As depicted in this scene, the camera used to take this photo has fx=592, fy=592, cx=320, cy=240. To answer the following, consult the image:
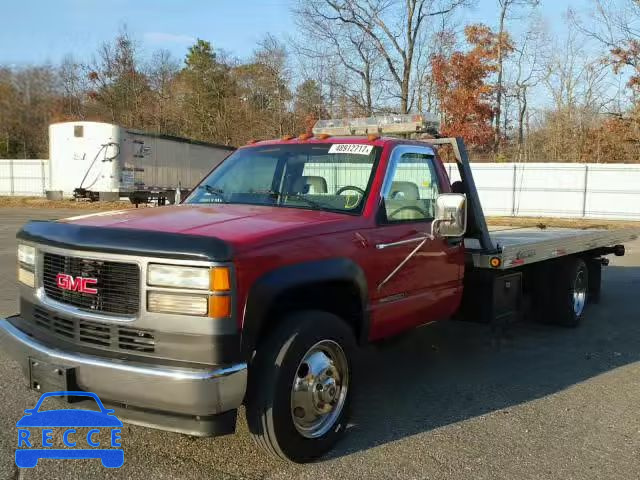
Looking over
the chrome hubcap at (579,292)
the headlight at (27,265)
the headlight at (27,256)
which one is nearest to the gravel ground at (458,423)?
the chrome hubcap at (579,292)

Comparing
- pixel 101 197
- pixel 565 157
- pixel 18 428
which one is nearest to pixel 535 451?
pixel 18 428

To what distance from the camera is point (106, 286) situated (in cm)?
318

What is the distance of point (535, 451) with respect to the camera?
12.4 ft

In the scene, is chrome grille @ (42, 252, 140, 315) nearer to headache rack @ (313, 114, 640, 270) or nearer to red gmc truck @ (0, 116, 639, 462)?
red gmc truck @ (0, 116, 639, 462)

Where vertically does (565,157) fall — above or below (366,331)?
above

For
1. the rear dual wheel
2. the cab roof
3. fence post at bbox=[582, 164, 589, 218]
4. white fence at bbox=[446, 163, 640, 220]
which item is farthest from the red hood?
fence post at bbox=[582, 164, 589, 218]

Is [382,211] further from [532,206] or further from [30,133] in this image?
[30,133]

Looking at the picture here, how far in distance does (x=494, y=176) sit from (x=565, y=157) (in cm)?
1137

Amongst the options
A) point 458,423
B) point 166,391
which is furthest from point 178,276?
point 458,423

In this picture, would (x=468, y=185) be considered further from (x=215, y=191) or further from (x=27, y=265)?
(x=27, y=265)

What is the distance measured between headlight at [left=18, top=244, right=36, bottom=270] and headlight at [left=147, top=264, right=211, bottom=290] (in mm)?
1045

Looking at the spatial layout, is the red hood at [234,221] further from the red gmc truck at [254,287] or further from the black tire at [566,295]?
the black tire at [566,295]

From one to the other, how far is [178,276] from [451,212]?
2.05 m

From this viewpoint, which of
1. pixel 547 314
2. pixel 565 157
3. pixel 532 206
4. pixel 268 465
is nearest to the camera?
pixel 268 465
